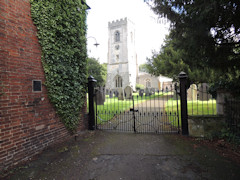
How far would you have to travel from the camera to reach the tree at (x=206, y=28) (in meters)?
2.79

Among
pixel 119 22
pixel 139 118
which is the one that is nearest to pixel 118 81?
pixel 119 22

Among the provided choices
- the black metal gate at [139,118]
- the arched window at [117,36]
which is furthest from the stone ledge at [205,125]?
the arched window at [117,36]

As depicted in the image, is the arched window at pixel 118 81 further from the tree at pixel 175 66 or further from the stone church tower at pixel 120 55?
the tree at pixel 175 66

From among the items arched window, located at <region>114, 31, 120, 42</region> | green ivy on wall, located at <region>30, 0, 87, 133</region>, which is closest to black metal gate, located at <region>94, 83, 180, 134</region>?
green ivy on wall, located at <region>30, 0, 87, 133</region>

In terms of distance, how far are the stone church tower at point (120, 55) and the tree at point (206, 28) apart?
1030 inches

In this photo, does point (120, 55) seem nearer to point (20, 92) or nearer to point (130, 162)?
point (20, 92)

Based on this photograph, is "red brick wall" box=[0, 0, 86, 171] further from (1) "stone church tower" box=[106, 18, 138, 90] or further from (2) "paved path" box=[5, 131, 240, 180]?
(1) "stone church tower" box=[106, 18, 138, 90]

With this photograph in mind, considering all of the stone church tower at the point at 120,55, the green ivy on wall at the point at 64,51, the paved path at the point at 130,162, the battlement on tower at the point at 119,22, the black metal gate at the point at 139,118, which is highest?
the battlement on tower at the point at 119,22

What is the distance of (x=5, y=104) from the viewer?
8.79 ft

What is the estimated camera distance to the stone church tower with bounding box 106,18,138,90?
30.7 metres

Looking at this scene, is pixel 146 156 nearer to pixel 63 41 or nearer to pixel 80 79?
pixel 80 79

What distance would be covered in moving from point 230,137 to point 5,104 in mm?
5395

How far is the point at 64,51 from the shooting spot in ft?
13.3

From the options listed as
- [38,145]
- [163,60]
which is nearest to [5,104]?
[38,145]
